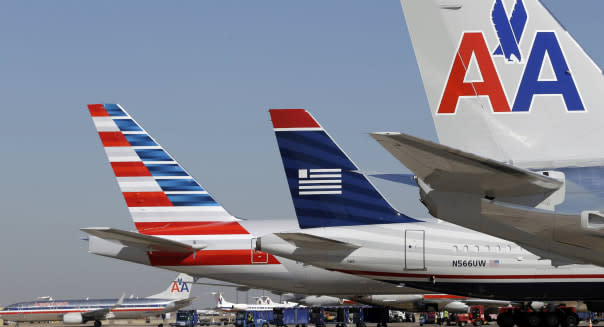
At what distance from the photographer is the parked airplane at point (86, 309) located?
78.1 m

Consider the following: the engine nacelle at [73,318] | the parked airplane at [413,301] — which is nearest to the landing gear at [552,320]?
the parked airplane at [413,301]

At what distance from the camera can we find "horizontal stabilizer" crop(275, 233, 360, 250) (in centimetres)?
2359

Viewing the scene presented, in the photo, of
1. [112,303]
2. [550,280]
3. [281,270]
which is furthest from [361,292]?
[112,303]

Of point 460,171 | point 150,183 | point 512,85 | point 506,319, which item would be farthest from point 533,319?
point 460,171

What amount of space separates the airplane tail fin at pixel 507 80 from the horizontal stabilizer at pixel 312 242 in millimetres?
13363

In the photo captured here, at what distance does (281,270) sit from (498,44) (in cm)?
1823

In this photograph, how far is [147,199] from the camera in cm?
3005

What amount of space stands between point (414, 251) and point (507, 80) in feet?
45.8

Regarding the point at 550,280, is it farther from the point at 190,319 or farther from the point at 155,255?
the point at 190,319

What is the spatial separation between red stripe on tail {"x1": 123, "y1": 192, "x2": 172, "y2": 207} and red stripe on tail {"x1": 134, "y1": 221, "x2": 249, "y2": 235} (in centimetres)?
68

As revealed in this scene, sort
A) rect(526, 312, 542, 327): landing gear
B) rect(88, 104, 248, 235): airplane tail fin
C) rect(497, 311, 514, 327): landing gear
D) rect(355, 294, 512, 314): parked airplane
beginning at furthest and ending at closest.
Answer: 1. rect(355, 294, 512, 314): parked airplane
2. rect(497, 311, 514, 327): landing gear
3. rect(526, 312, 542, 327): landing gear
4. rect(88, 104, 248, 235): airplane tail fin

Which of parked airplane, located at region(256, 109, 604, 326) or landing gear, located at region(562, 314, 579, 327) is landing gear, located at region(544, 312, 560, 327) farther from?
parked airplane, located at region(256, 109, 604, 326)

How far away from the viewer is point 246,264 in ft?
90.7

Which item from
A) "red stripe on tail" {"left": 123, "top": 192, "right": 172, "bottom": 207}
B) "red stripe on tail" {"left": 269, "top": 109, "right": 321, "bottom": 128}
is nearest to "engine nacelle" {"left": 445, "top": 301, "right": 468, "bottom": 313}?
"red stripe on tail" {"left": 123, "top": 192, "right": 172, "bottom": 207}
